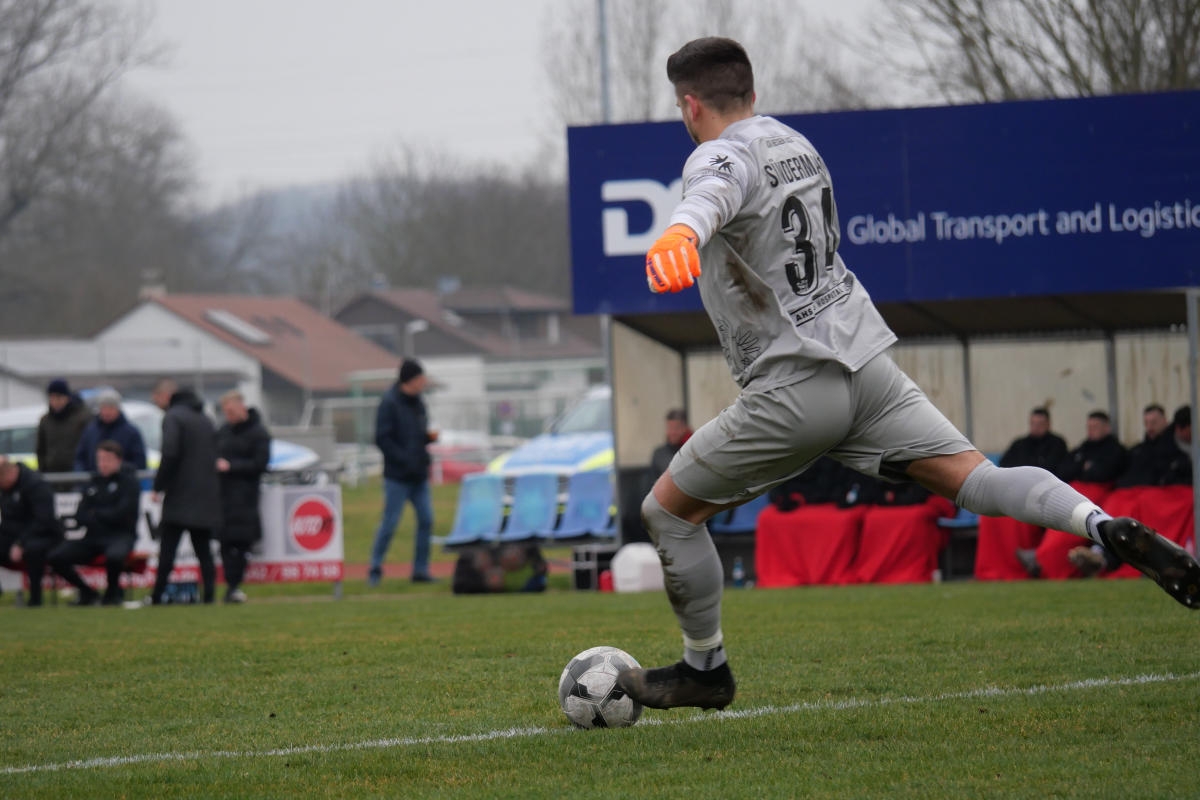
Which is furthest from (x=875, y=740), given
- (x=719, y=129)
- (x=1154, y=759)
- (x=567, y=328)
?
(x=567, y=328)

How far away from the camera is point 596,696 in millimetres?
5500

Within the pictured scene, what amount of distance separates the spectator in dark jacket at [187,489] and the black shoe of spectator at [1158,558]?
10.9 meters

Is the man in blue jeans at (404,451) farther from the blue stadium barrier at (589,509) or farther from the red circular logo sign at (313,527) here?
the blue stadium barrier at (589,509)

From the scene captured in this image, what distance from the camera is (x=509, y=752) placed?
5.07 meters

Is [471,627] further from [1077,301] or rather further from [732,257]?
[1077,301]

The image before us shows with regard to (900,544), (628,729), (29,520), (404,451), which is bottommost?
(628,729)

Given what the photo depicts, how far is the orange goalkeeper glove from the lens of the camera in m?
4.26

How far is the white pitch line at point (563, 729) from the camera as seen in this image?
5.18 m

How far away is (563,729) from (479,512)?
12023mm

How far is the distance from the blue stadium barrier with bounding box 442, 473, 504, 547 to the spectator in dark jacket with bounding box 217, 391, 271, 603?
8.75 ft

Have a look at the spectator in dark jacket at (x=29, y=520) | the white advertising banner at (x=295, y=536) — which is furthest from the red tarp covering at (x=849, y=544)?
the spectator in dark jacket at (x=29, y=520)

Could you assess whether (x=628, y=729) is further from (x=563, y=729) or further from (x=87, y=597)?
(x=87, y=597)

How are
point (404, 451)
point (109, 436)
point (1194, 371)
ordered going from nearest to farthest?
point (1194, 371) < point (109, 436) < point (404, 451)

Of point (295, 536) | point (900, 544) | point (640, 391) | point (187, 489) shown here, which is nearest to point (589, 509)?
point (640, 391)
